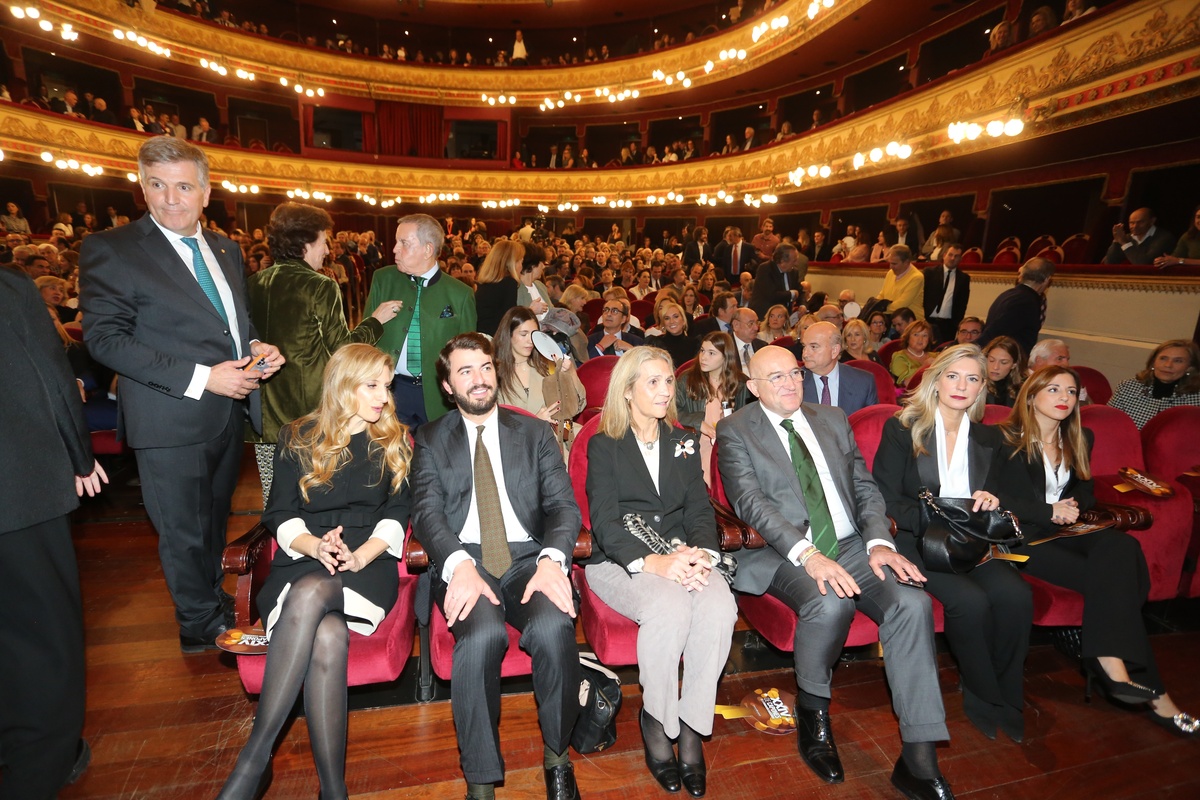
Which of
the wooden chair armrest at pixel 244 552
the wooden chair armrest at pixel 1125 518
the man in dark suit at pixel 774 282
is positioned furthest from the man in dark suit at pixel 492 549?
the man in dark suit at pixel 774 282

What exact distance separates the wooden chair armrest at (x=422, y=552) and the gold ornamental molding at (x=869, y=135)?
21.1 feet

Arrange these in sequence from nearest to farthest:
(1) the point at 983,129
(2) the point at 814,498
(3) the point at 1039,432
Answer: (2) the point at 814,498
(3) the point at 1039,432
(1) the point at 983,129

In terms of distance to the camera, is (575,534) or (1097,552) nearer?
(575,534)

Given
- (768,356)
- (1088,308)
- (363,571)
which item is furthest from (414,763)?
(1088,308)

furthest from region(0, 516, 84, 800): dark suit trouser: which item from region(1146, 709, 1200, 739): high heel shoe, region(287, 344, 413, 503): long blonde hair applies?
region(1146, 709, 1200, 739): high heel shoe

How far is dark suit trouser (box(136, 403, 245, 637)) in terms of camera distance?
2.18 meters

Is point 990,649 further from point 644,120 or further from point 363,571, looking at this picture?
point 644,120

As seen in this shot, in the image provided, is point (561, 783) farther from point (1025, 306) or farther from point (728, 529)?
point (1025, 306)

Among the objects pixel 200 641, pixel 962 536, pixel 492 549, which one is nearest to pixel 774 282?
pixel 962 536

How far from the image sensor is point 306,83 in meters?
15.7

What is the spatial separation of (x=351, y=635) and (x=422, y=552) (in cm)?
31

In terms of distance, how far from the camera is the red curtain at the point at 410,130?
17.9 metres

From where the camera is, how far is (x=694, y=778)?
1899 millimetres

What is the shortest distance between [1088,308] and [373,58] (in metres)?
17.6
